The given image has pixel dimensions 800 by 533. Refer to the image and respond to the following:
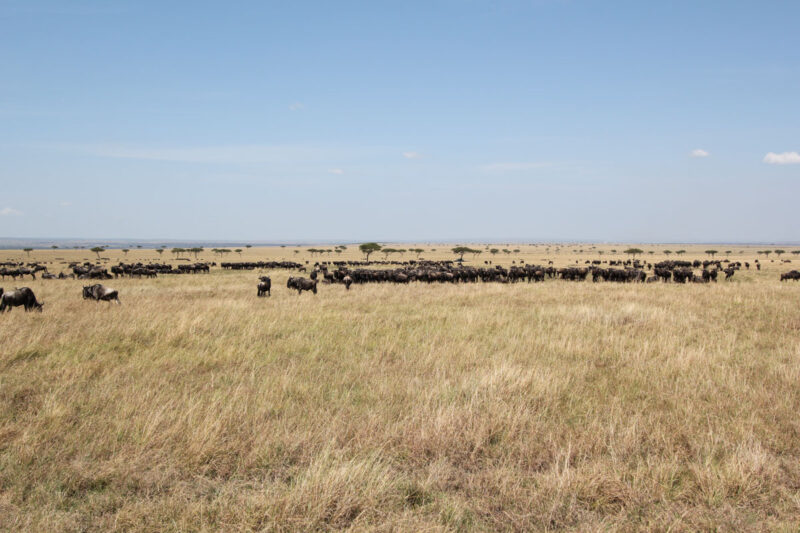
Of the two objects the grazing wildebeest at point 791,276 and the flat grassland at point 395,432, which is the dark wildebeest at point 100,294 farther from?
the grazing wildebeest at point 791,276

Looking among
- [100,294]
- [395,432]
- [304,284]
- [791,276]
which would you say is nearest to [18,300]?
[100,294]

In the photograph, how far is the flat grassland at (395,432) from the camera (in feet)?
11.5

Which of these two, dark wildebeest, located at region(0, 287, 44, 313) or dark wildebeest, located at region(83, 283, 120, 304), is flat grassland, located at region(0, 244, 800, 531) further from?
dark wildebeest, located at region(83, 283, 120, 304)

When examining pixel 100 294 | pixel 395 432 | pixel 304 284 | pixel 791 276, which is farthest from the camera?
pixel 791 276

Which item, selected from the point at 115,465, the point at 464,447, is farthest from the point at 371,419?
the point at 115,465

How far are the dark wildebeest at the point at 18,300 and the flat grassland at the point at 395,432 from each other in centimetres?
486

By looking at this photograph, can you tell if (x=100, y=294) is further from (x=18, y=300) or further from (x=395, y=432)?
(x=395, y=432)

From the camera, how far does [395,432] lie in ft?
15.6

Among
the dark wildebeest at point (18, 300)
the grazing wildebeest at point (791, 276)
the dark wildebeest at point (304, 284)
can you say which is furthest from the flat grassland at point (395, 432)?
the grazing wildebeest at point (791, 276)

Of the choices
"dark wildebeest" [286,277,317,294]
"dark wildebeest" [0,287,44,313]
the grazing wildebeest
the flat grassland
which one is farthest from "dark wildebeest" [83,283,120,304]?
the grazing wildebeest

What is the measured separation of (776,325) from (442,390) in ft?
36.6

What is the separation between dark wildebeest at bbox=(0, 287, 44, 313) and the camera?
1327 cm

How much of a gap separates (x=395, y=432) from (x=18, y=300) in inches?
592

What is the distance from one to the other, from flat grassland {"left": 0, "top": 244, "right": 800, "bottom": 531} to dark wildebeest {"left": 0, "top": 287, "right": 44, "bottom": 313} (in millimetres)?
4864
